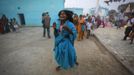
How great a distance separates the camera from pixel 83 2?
65.8 ft

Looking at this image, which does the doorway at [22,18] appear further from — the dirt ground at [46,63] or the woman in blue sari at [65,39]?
the woman in blue sari at [65,39]

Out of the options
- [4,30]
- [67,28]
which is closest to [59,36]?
[67,28]

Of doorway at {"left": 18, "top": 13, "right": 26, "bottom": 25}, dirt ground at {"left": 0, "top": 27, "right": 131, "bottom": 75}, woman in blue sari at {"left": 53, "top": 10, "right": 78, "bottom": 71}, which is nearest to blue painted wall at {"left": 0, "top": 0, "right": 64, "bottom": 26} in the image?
doorway at {"left": 18, "top": 13, "right": 26, "bottom": 25}

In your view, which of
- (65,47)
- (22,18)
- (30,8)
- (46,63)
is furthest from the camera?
(22,18)

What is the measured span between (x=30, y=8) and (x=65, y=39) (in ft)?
48.9

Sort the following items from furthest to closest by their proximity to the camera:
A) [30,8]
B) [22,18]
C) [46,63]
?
[22,18], [30,8], [46,63]

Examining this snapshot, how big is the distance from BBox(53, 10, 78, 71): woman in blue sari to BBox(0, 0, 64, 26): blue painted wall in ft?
47.2

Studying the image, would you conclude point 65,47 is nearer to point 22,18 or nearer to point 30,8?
Result: point 30,8

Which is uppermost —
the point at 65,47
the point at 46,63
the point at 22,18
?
the point at 65,47

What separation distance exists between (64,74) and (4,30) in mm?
9576

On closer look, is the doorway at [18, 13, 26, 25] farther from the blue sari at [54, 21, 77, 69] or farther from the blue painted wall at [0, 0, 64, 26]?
the blue sari at [54, 21, 77, 69]

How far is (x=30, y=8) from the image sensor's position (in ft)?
60.3

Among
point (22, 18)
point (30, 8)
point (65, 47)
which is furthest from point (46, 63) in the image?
point (22, 18)

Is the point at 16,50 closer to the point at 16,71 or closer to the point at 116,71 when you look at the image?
the point at 16,71
